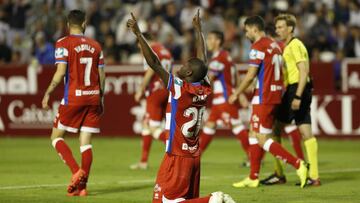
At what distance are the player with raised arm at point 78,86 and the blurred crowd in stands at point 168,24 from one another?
11341 millimetres

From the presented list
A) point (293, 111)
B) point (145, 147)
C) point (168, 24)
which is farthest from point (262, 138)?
point (168, 24)

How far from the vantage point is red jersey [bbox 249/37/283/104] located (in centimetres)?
1284

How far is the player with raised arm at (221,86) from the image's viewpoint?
1617cm

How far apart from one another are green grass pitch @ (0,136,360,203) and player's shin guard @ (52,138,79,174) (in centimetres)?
42

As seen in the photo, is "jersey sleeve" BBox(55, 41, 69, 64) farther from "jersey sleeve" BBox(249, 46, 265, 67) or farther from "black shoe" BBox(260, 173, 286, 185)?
"black shoe" BBox(260, 173, 286, 185)

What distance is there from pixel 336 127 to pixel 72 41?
10.4 meters

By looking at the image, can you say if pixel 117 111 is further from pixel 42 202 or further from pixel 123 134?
pixel 42 202

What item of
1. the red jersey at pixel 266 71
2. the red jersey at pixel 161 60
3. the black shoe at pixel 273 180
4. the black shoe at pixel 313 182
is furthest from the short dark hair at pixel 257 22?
the red jersey at pixel 161 60

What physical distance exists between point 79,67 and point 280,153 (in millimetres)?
3158

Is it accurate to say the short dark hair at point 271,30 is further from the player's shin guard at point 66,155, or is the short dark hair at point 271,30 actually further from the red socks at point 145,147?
the player's shin guard at point 66,155

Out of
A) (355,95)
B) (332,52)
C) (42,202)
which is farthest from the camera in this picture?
(332,52)

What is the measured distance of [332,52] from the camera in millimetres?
23891

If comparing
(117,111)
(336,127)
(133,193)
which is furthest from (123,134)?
(133,193)

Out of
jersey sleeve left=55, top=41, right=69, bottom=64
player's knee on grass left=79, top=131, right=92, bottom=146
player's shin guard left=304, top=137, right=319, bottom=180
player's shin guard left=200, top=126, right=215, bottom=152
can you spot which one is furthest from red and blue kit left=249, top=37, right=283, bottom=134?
player's shin guard left=200, top=126, right=215, bottom=152
